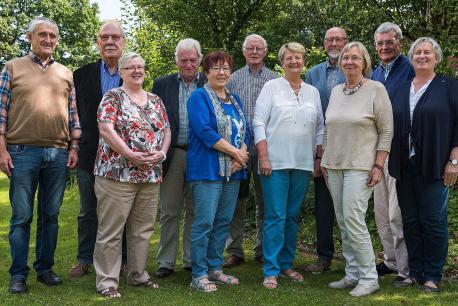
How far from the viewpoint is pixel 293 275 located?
5.29m

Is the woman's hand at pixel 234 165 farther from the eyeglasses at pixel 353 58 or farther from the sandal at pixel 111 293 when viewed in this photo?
the sandal at pixel 111 293

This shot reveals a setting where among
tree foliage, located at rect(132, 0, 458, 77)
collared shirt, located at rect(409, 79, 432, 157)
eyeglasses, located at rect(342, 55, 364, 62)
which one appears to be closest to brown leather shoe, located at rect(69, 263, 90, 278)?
eyeglasses, located at rect(342, 55, 364, 62)

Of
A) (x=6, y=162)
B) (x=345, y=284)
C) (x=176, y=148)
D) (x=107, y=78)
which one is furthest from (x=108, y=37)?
(x=345, y=284)

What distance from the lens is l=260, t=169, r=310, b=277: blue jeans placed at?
4.94m

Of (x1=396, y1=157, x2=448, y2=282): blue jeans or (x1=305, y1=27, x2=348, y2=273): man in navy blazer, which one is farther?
(x1=305, y1=27, x2=348, y2=273): man in navy blazer

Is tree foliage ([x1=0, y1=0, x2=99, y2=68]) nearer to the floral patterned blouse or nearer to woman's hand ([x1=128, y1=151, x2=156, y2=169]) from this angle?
the floral patterned blouse

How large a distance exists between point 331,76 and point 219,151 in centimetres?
159

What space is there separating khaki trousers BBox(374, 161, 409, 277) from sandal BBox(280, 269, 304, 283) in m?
0.92

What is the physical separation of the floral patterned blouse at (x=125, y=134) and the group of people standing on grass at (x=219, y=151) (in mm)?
10

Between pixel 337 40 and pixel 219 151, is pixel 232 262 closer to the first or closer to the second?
pixel 219 151

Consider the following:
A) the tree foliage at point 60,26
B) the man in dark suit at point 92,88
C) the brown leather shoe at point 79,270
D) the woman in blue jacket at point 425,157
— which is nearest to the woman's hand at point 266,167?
the woman in blue jacket at point 425,157

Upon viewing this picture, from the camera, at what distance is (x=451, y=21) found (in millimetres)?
10602

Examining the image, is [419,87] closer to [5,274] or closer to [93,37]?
[5,274]

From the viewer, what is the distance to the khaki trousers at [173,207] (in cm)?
529
